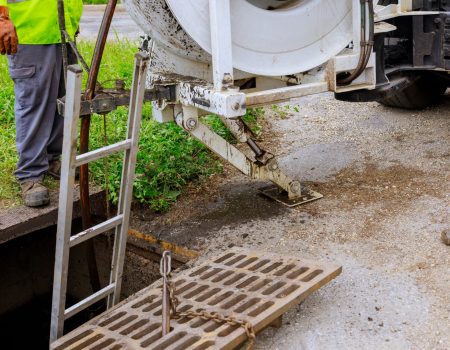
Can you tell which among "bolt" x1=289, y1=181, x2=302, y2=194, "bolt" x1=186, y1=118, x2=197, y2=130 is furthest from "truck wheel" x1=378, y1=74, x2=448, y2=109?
"bolt" x1=186, y1=118, x2=197, y2=130

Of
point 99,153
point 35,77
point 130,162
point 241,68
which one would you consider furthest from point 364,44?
point 35,77

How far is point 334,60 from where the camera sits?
346 cm

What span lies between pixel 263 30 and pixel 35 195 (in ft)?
5.20

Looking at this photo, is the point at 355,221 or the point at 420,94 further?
the point at 420,94

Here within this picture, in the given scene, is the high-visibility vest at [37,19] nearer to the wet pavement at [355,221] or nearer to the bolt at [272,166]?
the wet pavement at [355,221]

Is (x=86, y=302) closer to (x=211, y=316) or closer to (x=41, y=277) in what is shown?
(x=211, y=316)

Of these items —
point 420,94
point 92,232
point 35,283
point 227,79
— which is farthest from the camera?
point 420,94

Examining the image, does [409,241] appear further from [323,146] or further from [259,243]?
[323,146]

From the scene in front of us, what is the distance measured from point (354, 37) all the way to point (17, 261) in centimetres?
256

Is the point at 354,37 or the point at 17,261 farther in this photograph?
the point at 17,261

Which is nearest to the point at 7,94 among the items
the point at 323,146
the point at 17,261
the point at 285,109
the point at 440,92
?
the point at 17,261

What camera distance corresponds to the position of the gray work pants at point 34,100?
3768 mm

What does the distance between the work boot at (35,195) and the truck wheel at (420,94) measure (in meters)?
2.65

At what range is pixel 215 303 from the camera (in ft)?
9.00
